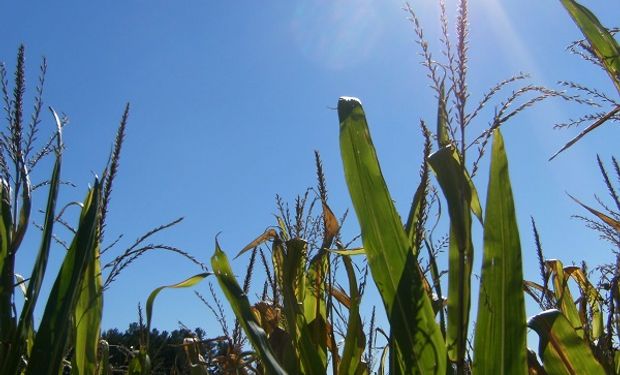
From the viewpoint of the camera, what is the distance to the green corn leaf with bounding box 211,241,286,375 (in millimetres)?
1209

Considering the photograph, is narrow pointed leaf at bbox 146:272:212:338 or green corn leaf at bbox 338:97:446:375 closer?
green corn leaf at bbox 338:97:446:375

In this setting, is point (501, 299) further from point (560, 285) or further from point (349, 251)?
point (560, 285)

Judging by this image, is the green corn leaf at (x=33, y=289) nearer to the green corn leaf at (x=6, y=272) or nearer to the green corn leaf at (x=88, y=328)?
the green corn leaf at (x=6, y=272)

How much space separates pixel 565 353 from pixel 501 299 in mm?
365

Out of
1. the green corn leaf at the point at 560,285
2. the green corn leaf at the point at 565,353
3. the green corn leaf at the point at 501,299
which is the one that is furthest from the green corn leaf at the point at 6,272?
the green corn leaf at the point at 560,285

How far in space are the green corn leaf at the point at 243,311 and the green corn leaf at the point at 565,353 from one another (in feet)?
1.70

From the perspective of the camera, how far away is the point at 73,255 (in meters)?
1.12

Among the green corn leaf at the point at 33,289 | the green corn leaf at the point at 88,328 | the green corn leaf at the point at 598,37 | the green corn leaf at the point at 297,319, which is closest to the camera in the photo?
the green corn leaf at the point at 33,289

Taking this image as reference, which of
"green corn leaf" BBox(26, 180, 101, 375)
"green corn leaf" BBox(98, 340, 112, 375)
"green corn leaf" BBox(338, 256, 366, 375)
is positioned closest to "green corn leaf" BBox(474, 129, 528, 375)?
"green corn leaf" BBox(338, 256, 366, 375)

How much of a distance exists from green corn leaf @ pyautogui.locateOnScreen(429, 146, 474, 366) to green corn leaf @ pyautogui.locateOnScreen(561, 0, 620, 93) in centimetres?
39

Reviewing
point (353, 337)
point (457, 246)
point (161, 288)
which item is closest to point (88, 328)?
point (161, 288)

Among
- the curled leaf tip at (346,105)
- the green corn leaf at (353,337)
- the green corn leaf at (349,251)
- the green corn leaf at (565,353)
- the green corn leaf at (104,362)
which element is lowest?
the green corn leaf at (565,353)

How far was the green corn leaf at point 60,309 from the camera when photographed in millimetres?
1052

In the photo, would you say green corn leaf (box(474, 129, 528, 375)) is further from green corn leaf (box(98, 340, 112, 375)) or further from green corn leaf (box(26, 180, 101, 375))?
green corn leaf (box(98, 340, 112, 375))
